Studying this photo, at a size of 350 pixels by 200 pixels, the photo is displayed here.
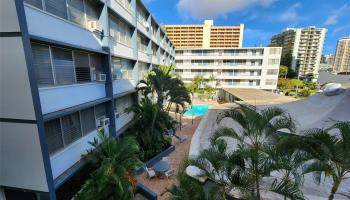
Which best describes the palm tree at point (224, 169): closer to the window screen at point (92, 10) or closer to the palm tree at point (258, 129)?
the palm tree at point (258, 129)

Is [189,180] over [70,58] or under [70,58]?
under

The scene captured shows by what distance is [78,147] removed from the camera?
8039mm

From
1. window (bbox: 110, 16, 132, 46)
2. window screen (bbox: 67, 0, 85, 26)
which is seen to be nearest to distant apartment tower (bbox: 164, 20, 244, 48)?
window (bbox: 110, 16, 132, 46)

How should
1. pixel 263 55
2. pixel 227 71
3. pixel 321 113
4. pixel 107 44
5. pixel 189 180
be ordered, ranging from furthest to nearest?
pixel 227 71, pixel 263 55, pixel 321 113, pixel 107 44, pixel 189 180

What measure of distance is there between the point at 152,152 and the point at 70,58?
7983 millimetres

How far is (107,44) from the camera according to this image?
33.4ft

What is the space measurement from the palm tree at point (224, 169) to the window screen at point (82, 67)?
698cm

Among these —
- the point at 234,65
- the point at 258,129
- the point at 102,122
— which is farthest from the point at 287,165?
the point at 234,65

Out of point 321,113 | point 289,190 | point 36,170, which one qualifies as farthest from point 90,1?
point 321,113

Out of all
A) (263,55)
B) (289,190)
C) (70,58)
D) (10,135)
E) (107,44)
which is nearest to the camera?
(289,190)

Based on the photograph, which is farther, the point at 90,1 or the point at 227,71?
the point at 227,71

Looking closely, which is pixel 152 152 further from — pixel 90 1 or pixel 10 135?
pixel 90 1

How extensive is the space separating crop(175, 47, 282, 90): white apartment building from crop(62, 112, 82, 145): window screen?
1447 inches

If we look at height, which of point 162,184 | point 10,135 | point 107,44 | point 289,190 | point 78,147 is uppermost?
point 107,44
